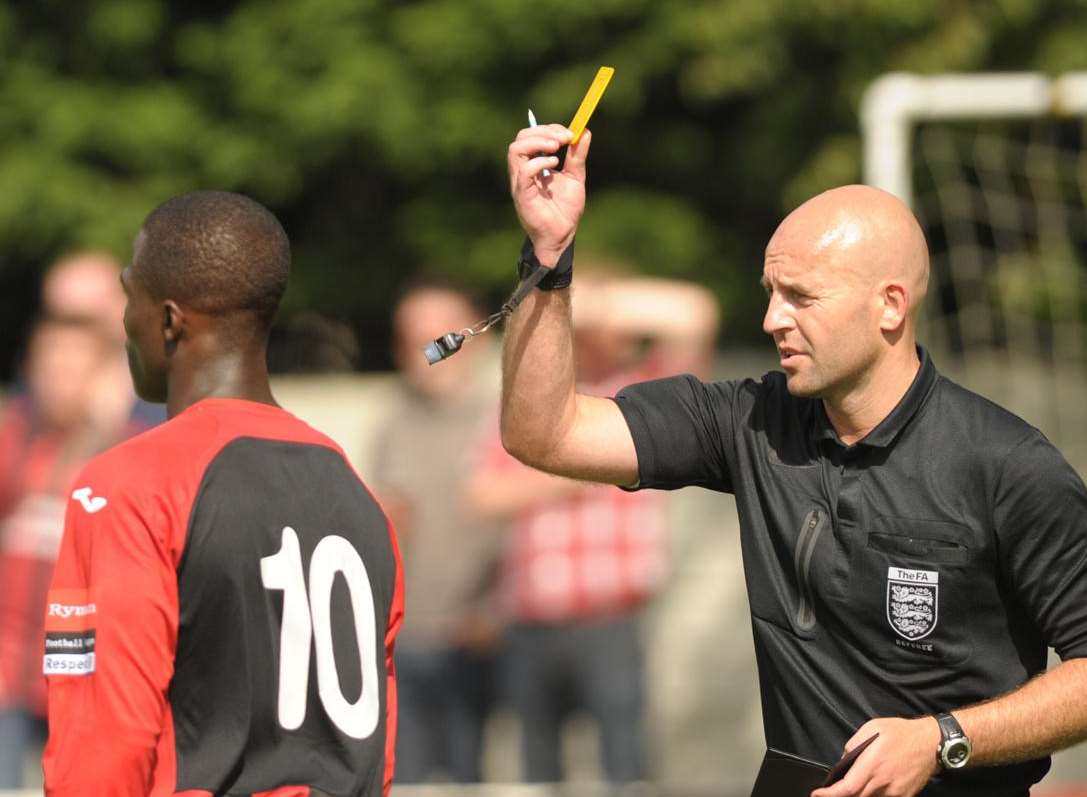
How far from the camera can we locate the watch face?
9.62ft

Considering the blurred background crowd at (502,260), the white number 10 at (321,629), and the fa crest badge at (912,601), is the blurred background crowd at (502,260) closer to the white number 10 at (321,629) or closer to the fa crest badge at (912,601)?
the white number 10 at (321,629)

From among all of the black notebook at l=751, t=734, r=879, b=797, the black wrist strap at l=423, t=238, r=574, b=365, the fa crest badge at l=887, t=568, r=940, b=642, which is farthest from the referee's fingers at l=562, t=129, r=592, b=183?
the black notebook at l=751, t=734, r=879, b=797

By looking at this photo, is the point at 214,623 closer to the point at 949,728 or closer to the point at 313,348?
the point at 949,728

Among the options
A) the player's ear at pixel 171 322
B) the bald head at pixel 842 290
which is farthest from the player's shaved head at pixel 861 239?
the player's ear at pixel 171 322

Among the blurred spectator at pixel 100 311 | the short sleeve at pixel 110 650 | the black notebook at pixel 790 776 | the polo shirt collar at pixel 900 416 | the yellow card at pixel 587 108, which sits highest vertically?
the blurred spectator at pixel 100 311

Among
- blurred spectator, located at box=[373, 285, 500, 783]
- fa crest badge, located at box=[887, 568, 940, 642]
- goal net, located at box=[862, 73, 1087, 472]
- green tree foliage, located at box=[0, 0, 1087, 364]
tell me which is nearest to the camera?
fa crest badge, located at box=[887, 568, 940, 642]

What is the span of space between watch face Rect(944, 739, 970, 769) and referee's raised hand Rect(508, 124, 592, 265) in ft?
3.81

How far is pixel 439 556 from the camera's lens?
6.33 m

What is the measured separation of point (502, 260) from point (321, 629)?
627cm

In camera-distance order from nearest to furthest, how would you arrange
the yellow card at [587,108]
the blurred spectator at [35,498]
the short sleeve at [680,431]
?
the yellow card at [587,108]
the short sleeve at [680,431]
the blurred spectator at [35,498]

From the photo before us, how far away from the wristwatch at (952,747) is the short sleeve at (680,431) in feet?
2.27

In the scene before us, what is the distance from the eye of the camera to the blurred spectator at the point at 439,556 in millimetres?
6230

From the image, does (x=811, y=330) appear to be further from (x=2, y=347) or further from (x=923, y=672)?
(x=2, y=347)

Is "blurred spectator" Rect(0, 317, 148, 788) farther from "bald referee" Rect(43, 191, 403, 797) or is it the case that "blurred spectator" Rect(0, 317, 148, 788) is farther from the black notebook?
the black notebook
